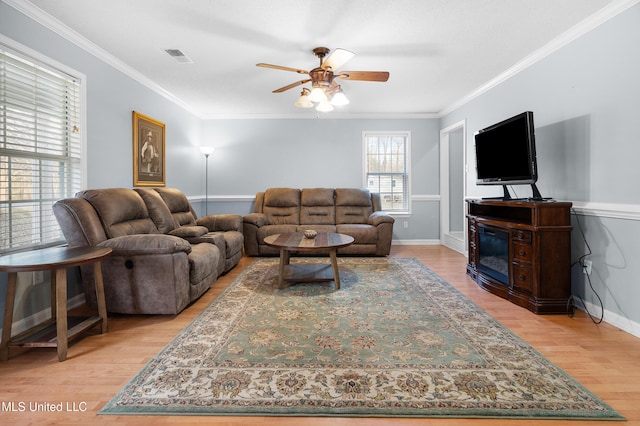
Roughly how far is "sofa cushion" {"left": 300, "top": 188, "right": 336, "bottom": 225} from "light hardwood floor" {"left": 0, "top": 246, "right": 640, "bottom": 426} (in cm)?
290

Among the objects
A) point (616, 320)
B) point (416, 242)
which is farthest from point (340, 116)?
point (616, 320)

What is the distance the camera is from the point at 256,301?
2.97 meters

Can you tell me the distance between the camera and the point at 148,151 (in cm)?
417

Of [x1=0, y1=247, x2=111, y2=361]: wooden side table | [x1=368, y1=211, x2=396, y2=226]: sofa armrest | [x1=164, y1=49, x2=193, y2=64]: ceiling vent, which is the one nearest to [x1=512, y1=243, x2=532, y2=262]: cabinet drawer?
[x1=368, y1=211, x2=396, y2=226]: sofa armrest

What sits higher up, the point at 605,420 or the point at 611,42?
the point at 611,42

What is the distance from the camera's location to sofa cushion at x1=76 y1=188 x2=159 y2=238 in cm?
275

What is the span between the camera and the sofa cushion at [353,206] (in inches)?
217

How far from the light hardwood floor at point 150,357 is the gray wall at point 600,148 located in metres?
0.42

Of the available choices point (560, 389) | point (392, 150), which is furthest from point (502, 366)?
point (392, 150)

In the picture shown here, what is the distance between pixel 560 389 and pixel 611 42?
2.59 m

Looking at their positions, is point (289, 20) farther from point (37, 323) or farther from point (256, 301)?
point (37, 323)

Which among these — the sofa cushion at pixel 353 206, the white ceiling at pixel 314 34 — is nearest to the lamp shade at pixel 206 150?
the white ceiling at pixel 314 34

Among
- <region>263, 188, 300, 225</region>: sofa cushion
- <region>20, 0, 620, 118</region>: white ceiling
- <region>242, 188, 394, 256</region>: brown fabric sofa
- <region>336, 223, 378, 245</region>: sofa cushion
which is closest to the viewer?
<region>20, 0, 620, 118</region>: white ceiling

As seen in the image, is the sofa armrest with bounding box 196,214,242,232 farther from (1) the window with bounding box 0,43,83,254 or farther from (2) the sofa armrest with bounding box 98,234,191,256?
(2) the sofa armrest with bounding box 98,234,191,256
